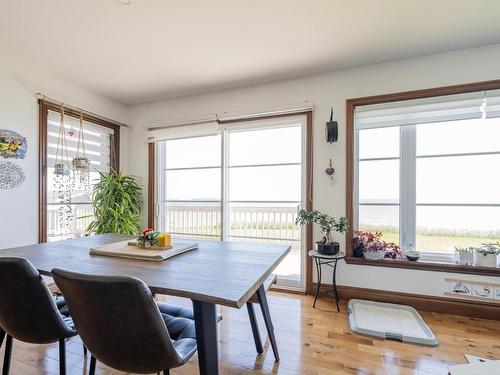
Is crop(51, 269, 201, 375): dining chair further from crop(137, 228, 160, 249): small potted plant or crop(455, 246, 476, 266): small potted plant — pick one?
crop(455, 246, 476, 266): small potted plant

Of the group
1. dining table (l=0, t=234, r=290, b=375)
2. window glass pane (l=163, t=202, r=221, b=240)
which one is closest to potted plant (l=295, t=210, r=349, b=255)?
dining table (l=0, t=234, r=290, b=375)

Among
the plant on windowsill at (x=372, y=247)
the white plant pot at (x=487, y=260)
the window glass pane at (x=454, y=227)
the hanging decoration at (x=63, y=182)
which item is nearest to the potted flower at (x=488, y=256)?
the white plant pot at (x=487, y=260)

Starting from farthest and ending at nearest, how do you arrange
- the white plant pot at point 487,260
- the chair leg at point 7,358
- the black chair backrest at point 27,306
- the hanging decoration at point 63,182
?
the hanging decoration at point 63,182
the white plant pot at point 487,260
the chair leg at point 7,358
the black chair backrest at point 27,306

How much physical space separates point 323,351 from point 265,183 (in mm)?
1888

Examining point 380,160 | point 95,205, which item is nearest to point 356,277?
point 380,160

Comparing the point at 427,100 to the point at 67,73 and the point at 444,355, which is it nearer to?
the point at 444,355

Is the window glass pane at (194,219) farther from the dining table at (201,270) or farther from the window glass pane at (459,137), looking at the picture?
the window glass pane at (459,137)

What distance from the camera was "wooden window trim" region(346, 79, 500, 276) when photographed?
92.0 inches

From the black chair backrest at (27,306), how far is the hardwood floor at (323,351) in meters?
0.60

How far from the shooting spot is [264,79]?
2971mm

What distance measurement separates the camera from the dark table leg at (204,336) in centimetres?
102

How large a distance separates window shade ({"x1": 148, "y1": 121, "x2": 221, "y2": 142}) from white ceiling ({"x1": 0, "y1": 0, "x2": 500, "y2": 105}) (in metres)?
0.63

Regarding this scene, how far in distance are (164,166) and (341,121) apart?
2457 millimetres

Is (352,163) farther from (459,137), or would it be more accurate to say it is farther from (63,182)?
(63,182)
